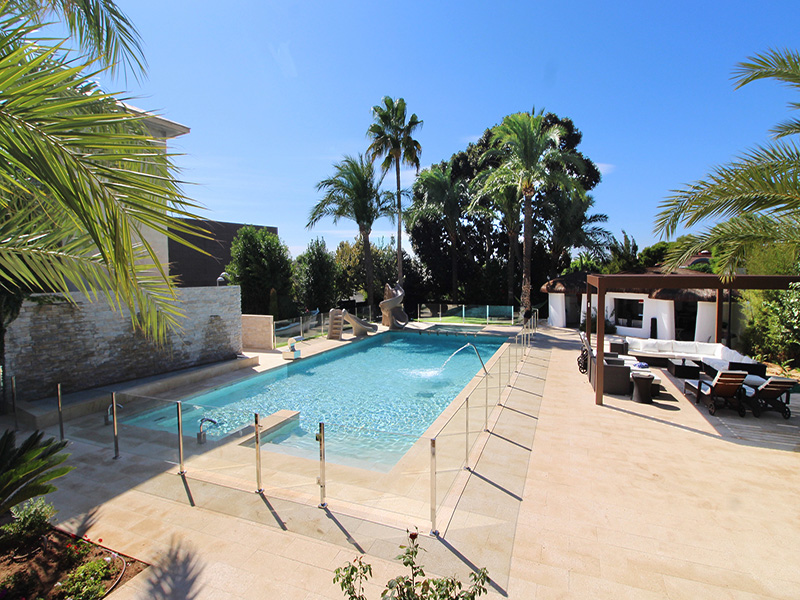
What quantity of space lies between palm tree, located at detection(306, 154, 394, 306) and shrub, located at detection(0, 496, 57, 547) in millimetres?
17750

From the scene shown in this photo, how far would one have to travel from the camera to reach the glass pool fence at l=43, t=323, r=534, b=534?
4531 millimetres

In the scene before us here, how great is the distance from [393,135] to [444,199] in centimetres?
542

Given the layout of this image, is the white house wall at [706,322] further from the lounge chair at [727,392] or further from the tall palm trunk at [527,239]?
the lounge chair at [727,392]

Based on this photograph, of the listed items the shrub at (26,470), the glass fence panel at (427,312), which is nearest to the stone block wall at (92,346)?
the shrub at (26,470)

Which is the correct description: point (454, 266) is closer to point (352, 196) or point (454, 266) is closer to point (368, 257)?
point (368, 257)

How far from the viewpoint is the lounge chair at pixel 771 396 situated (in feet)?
24.5

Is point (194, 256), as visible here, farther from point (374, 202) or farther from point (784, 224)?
point (784, 224)

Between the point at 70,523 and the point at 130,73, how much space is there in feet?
16.3

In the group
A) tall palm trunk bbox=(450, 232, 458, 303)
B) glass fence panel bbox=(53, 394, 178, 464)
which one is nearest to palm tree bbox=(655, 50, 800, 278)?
glass fence panel bbox=(53, 394, 178, 464)

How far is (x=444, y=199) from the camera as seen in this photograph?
85.3 ft

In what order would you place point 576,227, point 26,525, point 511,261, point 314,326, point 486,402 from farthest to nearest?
point 511,261
point 576,227
point 314,326
point 486,402
point 26,525

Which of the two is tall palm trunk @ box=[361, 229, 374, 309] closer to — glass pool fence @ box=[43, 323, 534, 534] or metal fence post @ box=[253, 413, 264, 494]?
glass pool fence @ box=[43, 323, 534, 534]

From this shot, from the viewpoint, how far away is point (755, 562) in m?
3.83

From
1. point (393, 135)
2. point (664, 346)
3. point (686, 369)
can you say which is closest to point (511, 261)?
point (393, 135)
